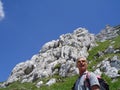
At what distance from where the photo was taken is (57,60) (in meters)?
63.2

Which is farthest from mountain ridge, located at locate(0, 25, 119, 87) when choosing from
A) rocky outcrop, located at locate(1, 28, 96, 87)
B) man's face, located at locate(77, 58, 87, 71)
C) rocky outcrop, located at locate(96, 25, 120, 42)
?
man's face, located at locate(77, 58, 87, 71)

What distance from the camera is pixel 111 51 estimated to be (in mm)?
57094

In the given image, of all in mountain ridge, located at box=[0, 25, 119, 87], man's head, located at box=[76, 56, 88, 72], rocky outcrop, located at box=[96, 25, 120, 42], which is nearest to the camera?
man's head, located at box=[76, 56, 88, 72]

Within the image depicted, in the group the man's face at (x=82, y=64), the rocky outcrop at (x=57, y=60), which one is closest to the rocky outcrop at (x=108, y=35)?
the rocky outcrop at (x=57, y=60)

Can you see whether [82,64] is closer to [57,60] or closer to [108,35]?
[57,60]

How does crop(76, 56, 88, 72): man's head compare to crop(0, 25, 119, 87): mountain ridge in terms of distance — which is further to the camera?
crop(0, 25, 119, 87): mountain ridge

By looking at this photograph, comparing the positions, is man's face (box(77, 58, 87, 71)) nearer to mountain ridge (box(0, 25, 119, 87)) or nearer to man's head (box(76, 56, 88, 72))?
man's head (box(76, 56, 88, 72))

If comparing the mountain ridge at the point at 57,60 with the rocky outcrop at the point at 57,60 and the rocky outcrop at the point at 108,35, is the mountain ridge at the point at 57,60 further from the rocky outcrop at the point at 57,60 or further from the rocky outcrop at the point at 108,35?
the rocky outcrop at the point at 108,35

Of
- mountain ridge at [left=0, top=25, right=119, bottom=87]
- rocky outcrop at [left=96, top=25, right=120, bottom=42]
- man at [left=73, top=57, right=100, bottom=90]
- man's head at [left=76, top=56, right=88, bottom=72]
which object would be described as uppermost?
rocky outcrop at [left=96, top=25, right=120, bottom=42]

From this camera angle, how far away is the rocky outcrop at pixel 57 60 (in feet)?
185

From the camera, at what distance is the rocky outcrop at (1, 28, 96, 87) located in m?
56.4

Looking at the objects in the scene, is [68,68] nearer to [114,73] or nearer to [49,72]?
[49,72]

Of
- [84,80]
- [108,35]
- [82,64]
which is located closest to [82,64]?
[82,64]

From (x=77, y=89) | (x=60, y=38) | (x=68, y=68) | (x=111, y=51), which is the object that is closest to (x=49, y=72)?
(x=68, y=68)
